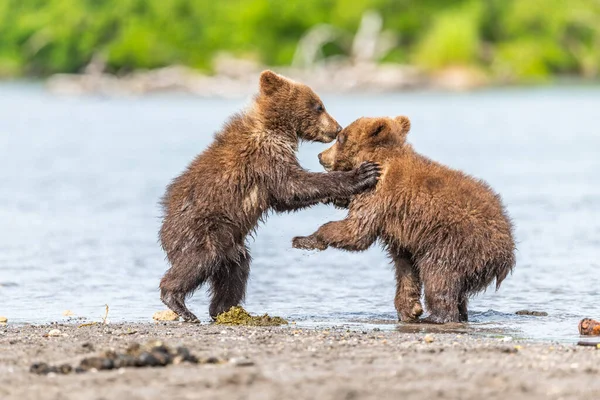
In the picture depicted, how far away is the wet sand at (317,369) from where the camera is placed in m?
5.33

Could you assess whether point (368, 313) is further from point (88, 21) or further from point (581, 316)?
point (88, 21)

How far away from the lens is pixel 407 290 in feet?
28.4

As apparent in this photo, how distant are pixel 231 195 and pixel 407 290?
147cm

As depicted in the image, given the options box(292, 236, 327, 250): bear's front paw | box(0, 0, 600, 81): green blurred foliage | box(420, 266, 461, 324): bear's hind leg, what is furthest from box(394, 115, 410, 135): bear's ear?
box(0, 0, 600, 81): green blurred foliage

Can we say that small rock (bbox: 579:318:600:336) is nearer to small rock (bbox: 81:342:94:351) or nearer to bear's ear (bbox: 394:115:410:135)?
bear's ear (bbox: 394:115:410:135)

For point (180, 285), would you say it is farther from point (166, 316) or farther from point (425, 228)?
point (425, 228)

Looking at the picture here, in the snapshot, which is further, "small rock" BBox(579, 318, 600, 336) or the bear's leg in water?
the bear's leg in water

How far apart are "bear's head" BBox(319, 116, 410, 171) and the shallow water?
1.20m

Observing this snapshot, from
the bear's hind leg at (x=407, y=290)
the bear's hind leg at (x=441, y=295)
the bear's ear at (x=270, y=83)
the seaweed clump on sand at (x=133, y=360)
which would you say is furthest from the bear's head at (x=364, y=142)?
the seaweed clump on sand at (x=133, y=360)

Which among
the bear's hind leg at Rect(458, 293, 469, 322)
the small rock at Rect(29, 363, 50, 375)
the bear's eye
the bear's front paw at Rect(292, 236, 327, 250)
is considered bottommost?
the small rock at Rect(29, 363, 50, 375)

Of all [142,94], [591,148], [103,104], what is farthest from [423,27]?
[591,148]

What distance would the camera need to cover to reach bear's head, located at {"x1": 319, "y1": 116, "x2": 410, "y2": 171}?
8.68 metres

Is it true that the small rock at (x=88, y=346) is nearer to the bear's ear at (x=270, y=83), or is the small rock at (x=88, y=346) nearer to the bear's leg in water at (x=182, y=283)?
the bear's leg in water at (x=182, y=283)

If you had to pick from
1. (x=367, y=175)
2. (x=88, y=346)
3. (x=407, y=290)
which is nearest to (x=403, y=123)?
(x=367, y=175)
